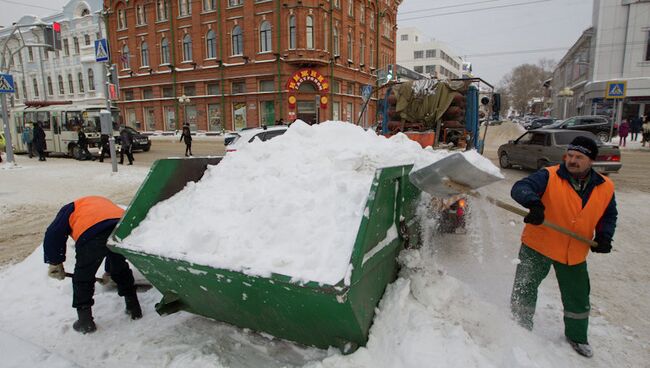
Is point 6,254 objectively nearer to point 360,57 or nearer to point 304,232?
point 304,232

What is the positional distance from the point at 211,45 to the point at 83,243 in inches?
1177

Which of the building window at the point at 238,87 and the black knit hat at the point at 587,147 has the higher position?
the building window at the point at 238,87

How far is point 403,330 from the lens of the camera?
100 inches

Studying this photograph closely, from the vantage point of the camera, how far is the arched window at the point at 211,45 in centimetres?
2962

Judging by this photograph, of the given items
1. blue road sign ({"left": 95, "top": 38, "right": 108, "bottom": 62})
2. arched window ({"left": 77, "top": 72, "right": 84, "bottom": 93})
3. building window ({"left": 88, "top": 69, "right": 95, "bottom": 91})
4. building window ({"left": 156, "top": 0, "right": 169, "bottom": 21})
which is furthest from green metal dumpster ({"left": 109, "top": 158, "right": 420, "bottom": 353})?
arched window ({"left": 77, "top": 72, "right": 84, "bottom": 93})

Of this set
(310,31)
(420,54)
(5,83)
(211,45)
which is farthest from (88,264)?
(420,54)

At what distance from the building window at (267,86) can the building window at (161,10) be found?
1079 centimetres

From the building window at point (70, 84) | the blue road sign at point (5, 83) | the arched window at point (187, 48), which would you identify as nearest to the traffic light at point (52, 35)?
the blue road sign at point (5, 83)

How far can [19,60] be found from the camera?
42.8m

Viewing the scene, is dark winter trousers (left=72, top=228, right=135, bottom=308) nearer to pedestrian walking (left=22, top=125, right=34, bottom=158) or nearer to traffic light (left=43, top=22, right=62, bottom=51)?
traffic light (left=43, top=22, right=62, bottom=51)

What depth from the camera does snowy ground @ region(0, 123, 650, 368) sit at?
97.6 inches

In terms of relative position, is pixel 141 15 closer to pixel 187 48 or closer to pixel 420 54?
pixel 187 48

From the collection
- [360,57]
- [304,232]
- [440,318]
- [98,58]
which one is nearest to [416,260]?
[440,318]

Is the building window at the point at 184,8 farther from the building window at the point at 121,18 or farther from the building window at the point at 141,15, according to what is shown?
the building window at the point at 121,18
